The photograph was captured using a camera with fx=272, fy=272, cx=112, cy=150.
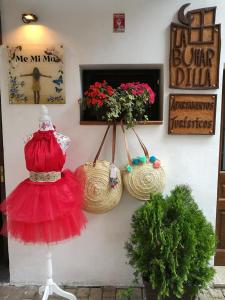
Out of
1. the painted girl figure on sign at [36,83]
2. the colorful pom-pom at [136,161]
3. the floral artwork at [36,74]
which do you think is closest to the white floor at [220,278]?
the colorful pom-pom at [136,161]

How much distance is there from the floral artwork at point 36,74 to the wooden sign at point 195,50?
906mm

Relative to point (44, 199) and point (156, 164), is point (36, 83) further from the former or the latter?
point (156, 164)

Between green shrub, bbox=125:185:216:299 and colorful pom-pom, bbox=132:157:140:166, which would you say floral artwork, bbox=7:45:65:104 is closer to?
colorful pom-pom, bbox=132:157:140:166

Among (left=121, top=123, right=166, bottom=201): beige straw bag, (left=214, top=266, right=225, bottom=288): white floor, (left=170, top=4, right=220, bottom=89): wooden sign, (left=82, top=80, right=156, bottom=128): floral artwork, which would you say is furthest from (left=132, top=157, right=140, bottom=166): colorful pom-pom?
(left=214, top=266, right=225, bottom=288): white floor

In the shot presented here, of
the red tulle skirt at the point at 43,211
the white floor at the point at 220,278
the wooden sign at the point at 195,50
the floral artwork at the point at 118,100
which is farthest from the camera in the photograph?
the white floor at the point at 220,278

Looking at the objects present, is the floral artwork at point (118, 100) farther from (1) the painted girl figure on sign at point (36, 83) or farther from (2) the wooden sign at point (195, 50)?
(1) the painted girl figure on sign at point (36, 83)

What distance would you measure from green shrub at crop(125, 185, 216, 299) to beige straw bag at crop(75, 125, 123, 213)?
0.82ft

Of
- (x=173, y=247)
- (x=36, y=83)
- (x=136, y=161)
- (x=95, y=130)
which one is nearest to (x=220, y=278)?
(x=173, y=247)

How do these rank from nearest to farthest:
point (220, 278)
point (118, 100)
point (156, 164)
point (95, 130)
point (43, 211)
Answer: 1. point (43, 211)
2. point (118, 100)
3. point (156, 164)
4. point (95, 130)
5. point (220, 278)

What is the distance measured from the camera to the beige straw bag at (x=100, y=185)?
202cm

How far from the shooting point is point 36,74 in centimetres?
218

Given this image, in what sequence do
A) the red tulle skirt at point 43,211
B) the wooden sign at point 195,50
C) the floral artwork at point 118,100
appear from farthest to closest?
the wooden sign at point 195,50
the floral artwork at point 118,100
the red tulle skirt at point 43,211

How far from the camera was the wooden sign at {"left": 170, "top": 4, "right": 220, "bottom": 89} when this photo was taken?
209 centimetres

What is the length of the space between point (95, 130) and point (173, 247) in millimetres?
1068
